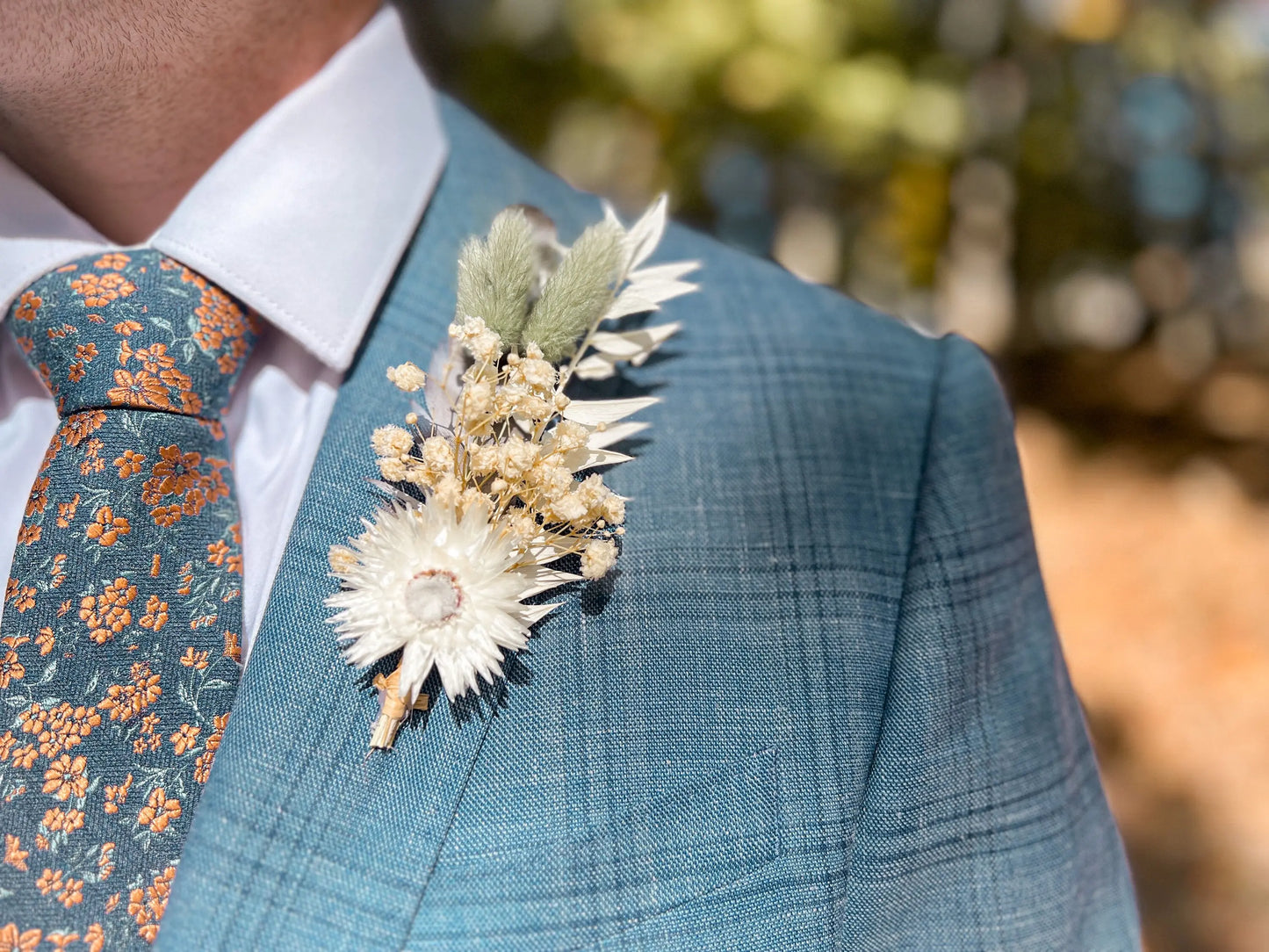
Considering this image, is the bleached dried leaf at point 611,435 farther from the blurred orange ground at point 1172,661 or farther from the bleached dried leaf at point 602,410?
the blurred orange ground at point 1172,661

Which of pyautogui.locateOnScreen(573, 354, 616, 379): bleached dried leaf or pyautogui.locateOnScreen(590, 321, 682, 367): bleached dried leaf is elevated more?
pyautogui.locateOnScreen(590, 321, 682, 367): bleached dried leaf

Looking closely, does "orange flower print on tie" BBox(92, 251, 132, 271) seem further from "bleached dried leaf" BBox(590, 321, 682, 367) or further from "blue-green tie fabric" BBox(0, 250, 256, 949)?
"bleached dried leaf" BBox(590, 321, 682, 367)

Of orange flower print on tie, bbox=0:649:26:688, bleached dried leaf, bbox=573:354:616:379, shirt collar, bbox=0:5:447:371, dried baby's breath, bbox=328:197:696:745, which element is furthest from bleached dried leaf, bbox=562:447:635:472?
orange flower print on tie, bbox=0:649:26:688

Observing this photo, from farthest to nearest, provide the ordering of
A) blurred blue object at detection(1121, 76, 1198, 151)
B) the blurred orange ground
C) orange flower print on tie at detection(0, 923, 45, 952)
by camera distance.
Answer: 1. blurred blue object at detection(1121, 76, 1198, 151)
2. the blurred orange ground
3. orange flower print on tie at detection(0, 923, 45, 952)

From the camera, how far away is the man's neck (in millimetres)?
871

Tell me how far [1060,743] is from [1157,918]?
1317 mm

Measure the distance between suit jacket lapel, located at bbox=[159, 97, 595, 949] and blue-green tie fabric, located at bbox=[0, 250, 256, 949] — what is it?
0.04 m

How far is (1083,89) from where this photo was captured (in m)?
2.37

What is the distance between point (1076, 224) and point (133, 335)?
250 cm

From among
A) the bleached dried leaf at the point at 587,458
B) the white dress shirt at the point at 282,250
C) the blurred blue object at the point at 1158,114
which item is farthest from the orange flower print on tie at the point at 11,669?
the blurred blue object at the point at 1158,114

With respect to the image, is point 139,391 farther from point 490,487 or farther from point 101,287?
point 490,487

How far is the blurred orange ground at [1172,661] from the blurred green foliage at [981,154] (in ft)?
0.65

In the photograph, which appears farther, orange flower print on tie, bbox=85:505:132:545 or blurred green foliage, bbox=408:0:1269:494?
blurred green foliage, bbox=408:0:1269:494

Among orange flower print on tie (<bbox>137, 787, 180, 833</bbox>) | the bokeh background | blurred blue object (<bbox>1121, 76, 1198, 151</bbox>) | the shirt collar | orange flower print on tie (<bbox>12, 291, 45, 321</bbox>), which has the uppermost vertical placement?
blurred blue object (<bbox>1121, 76, 1198, 151</bbox>)
